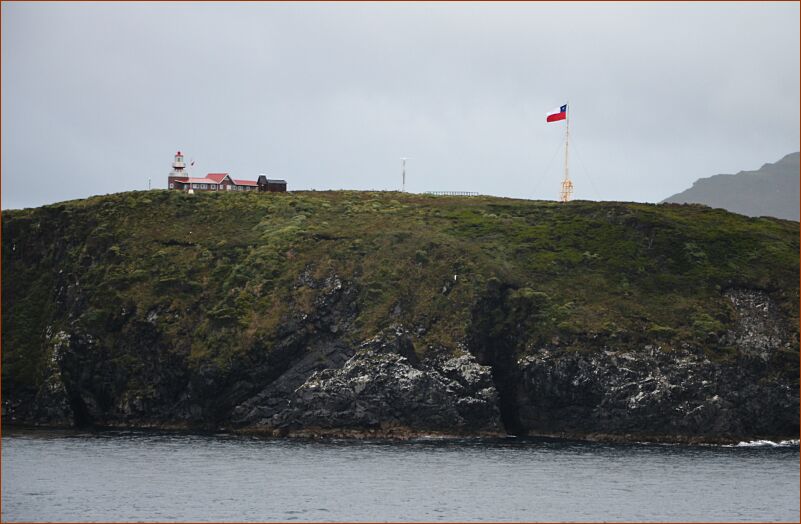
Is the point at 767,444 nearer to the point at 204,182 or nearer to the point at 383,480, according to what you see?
the point at 383,480

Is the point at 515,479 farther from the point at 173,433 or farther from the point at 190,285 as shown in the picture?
the point at 190,285

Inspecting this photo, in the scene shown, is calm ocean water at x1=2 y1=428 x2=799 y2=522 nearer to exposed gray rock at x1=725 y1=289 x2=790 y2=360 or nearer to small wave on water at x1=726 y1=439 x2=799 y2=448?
small wave on water at x1=726 y1=439 x2=799 y2=448

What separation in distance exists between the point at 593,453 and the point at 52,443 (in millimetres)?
48261

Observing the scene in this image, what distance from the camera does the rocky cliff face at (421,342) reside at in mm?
110688

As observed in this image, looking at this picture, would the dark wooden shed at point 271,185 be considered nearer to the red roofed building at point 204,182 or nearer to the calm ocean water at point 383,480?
the red roofed building at point 204,182

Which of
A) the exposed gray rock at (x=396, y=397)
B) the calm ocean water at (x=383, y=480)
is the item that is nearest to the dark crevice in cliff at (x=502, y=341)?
the exposed gray rock at (x=396, y=397)

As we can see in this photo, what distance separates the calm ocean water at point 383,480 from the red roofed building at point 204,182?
203 feet

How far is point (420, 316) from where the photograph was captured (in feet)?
387

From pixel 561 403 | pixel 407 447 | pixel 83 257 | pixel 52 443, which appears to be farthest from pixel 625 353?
pixel 83 257

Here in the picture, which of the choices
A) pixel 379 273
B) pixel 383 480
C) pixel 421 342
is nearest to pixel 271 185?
pixel 379 273

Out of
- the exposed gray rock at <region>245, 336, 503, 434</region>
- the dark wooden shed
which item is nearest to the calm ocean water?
the exposed gray rock at <region>245, 336, 503, 434</region>

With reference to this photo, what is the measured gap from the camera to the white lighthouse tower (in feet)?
543

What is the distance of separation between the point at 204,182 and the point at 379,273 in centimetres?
5521

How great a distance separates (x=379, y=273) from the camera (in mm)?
124625
